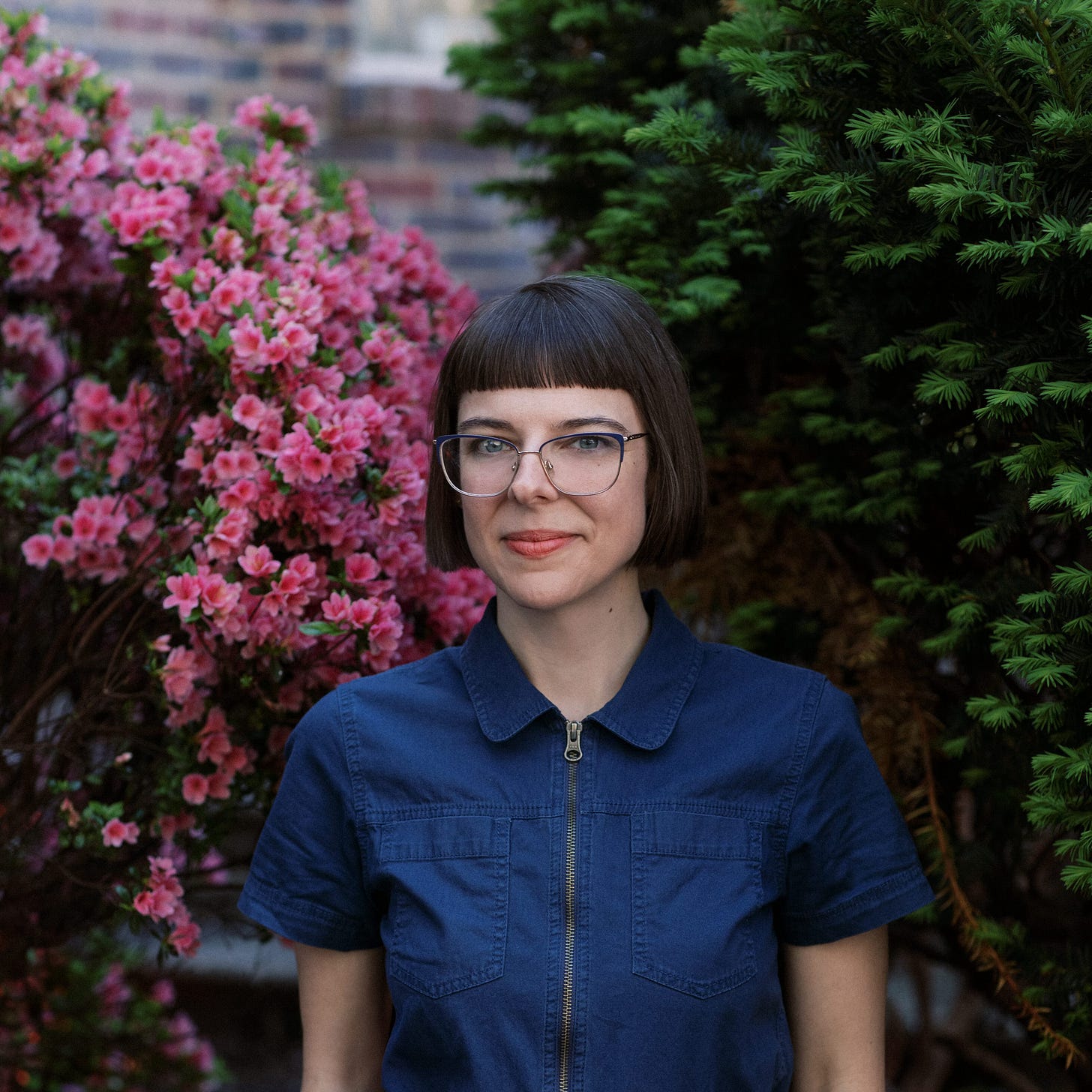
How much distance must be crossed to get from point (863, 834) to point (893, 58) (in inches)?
36.5

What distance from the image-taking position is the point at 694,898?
4.87 ft

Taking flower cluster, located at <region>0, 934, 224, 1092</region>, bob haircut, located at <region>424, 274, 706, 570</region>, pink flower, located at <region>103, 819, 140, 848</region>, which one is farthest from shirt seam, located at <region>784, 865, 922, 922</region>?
flower cluster, located at <region>0, 934, 224, 1092</region>

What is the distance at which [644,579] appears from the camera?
197 cm

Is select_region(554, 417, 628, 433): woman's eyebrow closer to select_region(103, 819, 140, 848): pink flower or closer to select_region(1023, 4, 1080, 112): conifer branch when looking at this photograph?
select_region(1023, 4, 1080, 112): conifer branch

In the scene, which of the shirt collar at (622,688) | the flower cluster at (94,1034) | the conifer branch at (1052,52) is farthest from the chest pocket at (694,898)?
the flower cluster at (94,1034)

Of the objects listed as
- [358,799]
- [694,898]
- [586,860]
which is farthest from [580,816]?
[358,799]

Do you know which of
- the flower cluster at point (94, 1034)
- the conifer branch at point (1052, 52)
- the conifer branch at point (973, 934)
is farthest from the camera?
the flower cluster at point (94, 1034)

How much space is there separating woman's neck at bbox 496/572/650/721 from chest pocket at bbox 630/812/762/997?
18 cm

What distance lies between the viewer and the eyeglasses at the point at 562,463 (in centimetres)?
152

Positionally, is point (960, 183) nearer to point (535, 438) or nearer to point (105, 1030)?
point (535, 438)

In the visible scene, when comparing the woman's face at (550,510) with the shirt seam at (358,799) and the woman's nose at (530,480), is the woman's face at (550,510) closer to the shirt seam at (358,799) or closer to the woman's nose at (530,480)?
the woman's nose at (530,480)

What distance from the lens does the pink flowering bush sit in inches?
74.0

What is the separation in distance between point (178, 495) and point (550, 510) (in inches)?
30.6

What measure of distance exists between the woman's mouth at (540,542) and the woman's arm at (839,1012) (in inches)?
22.3
